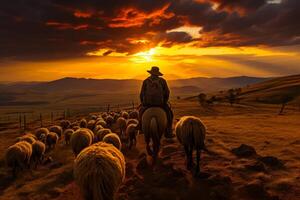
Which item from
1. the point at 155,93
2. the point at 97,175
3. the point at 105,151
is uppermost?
the point at 155,93

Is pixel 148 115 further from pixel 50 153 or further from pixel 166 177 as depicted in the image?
pixel 50 153

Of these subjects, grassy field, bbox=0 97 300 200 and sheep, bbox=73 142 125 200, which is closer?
sheep, bbox=73 142 125 200

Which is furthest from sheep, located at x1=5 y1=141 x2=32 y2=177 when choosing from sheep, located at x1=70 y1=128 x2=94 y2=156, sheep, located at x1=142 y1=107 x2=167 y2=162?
sheep, located at x1=142 y1=107 x2=167 y2=162

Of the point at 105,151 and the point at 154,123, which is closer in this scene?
the point at 105,151

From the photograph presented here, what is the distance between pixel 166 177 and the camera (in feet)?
39.5

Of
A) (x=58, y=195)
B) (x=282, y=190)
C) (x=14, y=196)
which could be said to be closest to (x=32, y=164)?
(x=14, y=196)

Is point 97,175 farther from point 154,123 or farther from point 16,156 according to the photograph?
point 16,156

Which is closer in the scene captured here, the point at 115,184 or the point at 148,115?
the point at 115,184

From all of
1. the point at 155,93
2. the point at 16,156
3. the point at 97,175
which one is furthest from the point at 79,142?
the point at 97,175

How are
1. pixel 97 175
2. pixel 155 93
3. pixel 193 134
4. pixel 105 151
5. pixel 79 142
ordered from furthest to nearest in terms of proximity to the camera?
pixel 79 142, pixel 155 93, pixel 193 134, pixel 105 151, pixel 97 175

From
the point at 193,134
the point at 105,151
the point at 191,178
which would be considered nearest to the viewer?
the point at 105,151

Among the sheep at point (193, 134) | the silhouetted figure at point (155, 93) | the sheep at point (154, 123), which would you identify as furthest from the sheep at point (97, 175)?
the silhouetted figure at point (155, 93)

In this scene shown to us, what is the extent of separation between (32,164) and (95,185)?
42.4ft

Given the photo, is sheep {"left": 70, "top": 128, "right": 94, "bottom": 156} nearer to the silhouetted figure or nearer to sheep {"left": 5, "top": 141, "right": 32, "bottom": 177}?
sheep {"left": 5, "top": 141, "right": 32, "bottom": 177}
